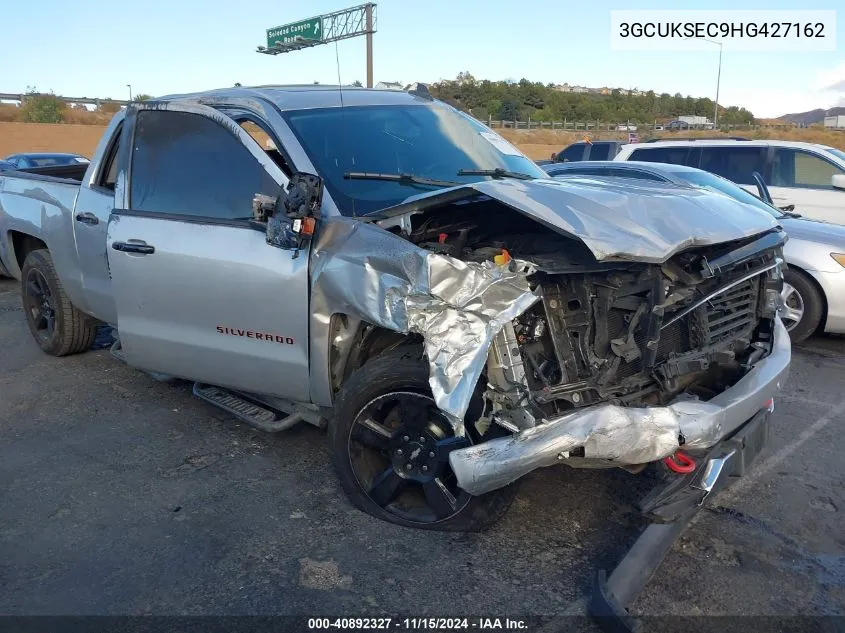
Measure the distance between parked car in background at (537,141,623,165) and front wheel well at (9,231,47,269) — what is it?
8393 mm

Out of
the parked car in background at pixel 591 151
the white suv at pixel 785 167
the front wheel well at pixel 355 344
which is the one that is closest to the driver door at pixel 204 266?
the front wheel well at pixel 355 344

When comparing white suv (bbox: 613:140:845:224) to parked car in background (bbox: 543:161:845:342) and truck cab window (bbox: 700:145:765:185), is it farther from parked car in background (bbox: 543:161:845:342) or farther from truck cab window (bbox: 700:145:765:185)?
parked car in background (bbox: 543:161:845:342)

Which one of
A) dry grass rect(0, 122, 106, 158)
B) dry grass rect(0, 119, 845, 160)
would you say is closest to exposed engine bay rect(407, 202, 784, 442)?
dry grass rect(0, 119, 845, 160)

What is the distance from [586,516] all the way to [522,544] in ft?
1.37

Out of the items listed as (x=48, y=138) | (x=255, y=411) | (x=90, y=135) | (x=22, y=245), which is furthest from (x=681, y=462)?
(x=90, y=135)

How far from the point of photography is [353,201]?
372 cm

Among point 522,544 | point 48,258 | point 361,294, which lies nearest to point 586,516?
point 522,544

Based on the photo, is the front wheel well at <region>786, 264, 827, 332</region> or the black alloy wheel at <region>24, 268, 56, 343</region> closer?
the black alloy wheel at <region>24, 268, 56, 343</region>

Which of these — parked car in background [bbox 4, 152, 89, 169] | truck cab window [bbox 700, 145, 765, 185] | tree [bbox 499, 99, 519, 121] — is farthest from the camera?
tree [bbox 499, 99, 519, 121]

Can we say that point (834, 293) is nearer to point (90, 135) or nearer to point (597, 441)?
point (597, 441)

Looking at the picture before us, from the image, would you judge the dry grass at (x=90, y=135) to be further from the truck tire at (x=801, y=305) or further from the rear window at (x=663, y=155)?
the truck tire at (x=801, y=305)

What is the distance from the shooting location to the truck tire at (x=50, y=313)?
233 inches

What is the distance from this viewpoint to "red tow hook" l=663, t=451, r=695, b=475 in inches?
118

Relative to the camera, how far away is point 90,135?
1619 inches
